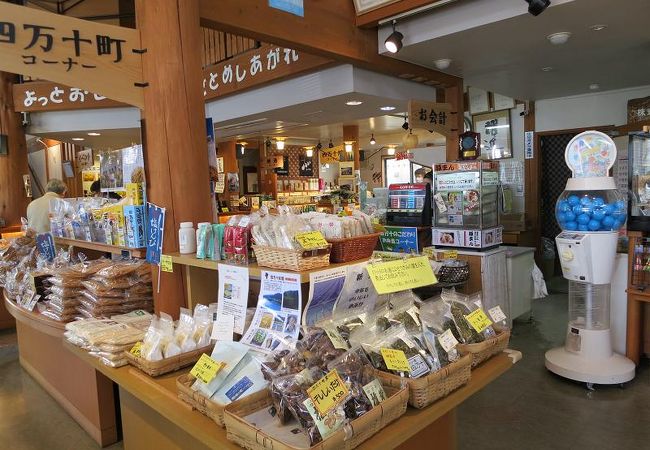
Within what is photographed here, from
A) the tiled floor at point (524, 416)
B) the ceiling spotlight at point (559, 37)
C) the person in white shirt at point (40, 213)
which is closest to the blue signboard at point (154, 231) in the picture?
the tiled floor at point (524, 416)

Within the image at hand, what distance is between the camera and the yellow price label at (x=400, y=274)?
1726mm

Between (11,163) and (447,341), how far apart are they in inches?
285

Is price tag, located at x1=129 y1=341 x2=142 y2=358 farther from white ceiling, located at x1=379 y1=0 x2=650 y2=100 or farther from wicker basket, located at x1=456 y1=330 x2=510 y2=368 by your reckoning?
white ceiling, located at x1=379 y1=0 x2=650 y2=100

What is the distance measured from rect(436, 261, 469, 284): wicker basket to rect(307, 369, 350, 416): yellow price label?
225cm

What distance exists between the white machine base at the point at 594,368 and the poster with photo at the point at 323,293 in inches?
101

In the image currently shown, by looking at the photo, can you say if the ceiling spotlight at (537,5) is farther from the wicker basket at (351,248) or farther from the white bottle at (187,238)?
the white bottle at (187,238)

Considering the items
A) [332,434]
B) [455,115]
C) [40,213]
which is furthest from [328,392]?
[40,213]

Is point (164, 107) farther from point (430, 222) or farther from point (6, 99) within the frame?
point (6, 99)

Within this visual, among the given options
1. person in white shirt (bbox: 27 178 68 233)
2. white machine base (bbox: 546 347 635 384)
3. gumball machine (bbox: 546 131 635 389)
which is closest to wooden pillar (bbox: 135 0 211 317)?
gumball machine (bbox: 546 131 635 389)

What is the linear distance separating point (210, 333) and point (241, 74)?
160 inches

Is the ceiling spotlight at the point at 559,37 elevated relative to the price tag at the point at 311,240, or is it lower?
elevated

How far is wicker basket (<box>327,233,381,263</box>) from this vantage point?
72.6 inches

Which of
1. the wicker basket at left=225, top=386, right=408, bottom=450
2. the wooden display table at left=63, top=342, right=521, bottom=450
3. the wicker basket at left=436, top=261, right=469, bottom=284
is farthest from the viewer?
the wicker basket at left=436, top=261, right=469, bottom=284

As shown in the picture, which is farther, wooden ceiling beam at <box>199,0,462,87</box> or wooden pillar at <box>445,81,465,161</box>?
wooden pillar at <box>445,81,465,161</box>
